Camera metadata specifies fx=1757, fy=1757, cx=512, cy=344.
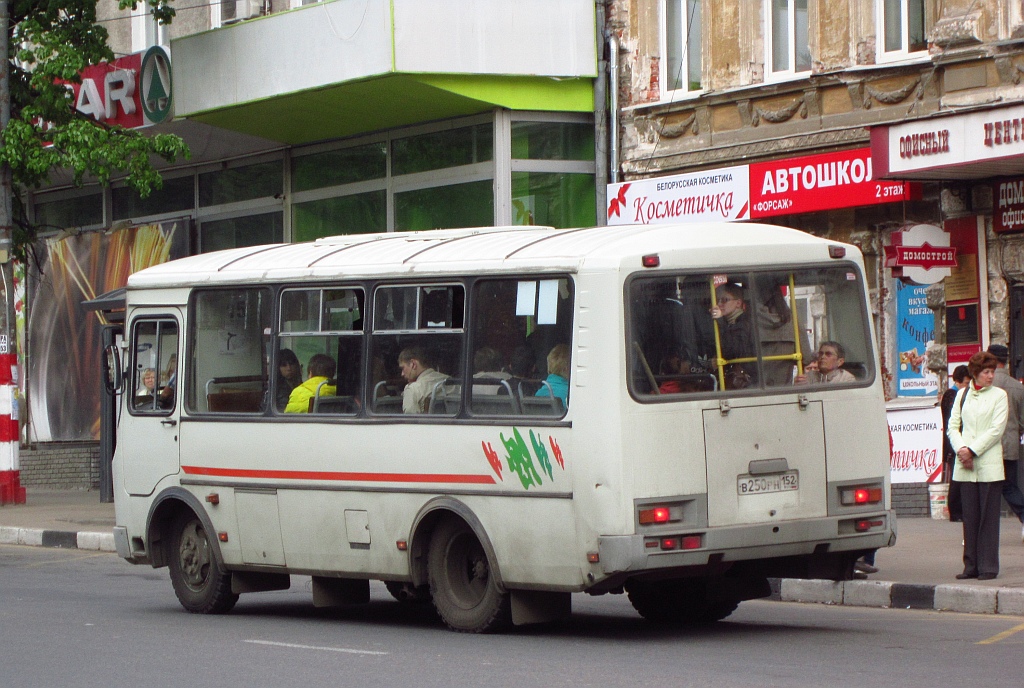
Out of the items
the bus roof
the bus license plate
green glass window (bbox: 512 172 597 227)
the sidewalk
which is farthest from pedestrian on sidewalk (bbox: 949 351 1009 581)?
green glass window (bbox: 512 172 597 227)

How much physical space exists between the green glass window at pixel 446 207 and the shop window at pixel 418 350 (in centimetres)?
1034

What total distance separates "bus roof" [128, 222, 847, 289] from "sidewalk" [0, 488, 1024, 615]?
2.78m

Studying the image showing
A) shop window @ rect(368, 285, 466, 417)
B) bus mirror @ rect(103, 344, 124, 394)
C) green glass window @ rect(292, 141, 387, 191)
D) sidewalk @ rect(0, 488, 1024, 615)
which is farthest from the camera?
green glass window @ rect(292, 141, 387, 191)

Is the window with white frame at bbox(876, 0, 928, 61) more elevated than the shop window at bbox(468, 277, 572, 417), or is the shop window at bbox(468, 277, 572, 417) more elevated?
the window with white frame at bbox(876, 0, 928, 61)

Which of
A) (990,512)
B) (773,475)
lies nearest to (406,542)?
(773,475)

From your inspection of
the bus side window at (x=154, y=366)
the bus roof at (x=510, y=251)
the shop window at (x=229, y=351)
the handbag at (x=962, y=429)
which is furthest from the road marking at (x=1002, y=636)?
the bus side window at (x=154, y=366)

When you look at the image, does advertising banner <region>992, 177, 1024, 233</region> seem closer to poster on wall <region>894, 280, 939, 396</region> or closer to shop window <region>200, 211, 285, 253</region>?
poster on wall <region>894, 280, 939, 396</region>

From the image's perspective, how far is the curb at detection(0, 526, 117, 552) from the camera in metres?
19.2

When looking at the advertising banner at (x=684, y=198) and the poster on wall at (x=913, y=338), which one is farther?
the advertising banner at (x=684, y=198)

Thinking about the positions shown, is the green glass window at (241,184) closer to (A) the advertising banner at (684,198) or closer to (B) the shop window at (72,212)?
(B) the shop window at (72,212)

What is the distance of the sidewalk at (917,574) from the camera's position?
12.1 m

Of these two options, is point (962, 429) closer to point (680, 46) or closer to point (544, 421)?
point (544, 421)

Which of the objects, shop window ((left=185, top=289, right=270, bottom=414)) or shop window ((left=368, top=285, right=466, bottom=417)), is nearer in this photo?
shop window ((left=368, top=285, right=466, bottom=417))

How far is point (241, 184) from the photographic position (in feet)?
85.3
